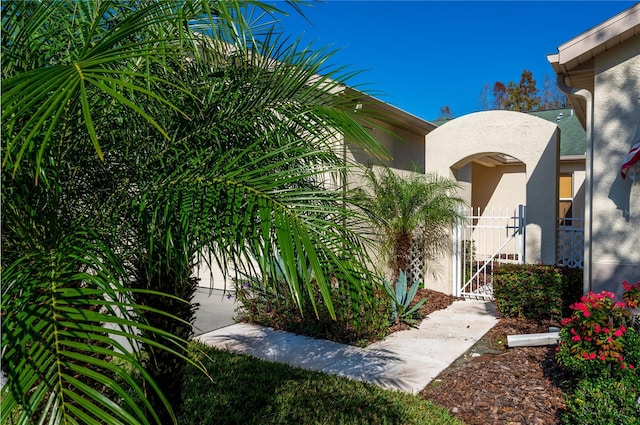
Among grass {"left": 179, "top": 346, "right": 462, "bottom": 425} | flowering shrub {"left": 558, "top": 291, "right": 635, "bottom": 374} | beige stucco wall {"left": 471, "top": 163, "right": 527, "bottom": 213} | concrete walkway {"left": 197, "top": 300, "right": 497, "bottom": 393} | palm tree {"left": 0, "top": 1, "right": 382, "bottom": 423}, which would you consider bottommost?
grass {"left": 179, "top": 346, "right": 462, "bottom": 425}

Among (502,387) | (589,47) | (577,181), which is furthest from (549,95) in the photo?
(502,387)

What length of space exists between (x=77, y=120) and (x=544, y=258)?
9.96 m

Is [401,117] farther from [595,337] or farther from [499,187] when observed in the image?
[499,187]

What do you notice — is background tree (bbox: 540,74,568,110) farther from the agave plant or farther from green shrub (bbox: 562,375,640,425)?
green shrub (bbox: 562,375,640,425)

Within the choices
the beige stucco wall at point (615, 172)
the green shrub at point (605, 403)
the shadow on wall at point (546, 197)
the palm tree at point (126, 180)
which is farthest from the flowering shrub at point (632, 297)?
the shadow on wall at point (546, 197)

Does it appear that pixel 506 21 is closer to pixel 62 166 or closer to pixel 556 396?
pixel 556 396

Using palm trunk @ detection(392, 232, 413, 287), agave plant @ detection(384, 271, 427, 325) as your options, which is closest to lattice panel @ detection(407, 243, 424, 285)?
palm trunk @ detection(392, 232, 413, 287)

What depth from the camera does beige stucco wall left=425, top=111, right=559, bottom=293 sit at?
32.2 feet

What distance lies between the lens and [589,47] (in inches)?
250

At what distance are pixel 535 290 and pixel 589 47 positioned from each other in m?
4.30

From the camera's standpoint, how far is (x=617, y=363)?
4.62 meters

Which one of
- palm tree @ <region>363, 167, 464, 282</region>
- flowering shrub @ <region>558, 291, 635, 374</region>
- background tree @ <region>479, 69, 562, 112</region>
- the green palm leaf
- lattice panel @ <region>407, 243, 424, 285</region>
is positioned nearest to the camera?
the green palm leaf

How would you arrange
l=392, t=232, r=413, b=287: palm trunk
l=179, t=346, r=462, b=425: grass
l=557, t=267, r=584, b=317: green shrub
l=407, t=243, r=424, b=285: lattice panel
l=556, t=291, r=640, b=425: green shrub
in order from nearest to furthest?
l=556, t=291, r=640, b=425: green shrub → l=179, t=346, r=462, b=425: grass → l=557, t=267, r=584, b=317: green shrub → l=392, t=232, r=413, b=287: palm trunk → l=407, t=243, r=424, b=285: lattice panel

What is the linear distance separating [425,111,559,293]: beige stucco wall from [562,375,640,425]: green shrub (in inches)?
230
